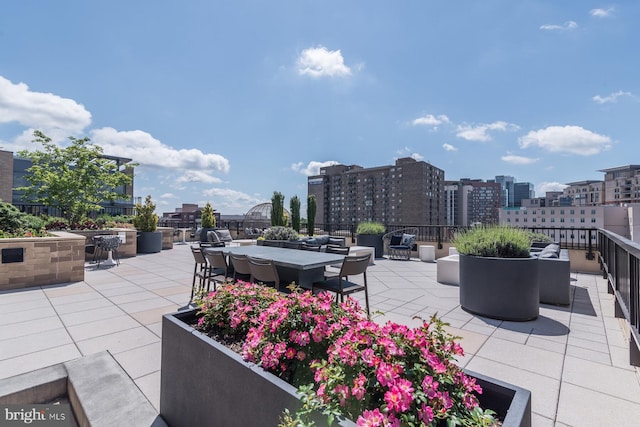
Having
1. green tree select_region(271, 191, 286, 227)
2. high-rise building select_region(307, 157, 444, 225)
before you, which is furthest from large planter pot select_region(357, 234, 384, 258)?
high-rise building select_region(307, 157, 444, 225)

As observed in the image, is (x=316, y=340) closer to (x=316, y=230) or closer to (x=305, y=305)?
(x=305, y=305)

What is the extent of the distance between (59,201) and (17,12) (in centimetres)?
649

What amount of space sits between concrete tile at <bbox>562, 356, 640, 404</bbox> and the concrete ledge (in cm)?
277

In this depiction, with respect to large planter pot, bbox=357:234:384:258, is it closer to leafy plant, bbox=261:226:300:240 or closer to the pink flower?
leafy plant, bbox=261:226:300:240

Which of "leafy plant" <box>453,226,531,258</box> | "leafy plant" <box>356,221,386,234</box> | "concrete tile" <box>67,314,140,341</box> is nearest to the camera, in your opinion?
"concrete tile" <box>67,314,140,341</box>

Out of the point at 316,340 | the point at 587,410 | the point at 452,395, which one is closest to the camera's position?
the point at 452,395

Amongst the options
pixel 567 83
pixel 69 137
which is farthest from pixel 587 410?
pixel 69 137

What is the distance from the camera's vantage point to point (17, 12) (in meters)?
5.41

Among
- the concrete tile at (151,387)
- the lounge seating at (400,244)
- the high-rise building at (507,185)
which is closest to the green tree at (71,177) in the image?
the lounge seating at (400,244)

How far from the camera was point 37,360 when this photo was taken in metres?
2.32

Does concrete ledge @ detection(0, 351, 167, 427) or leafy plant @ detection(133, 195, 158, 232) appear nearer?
concrete ledge @ detection(0, 351, 167, 427)

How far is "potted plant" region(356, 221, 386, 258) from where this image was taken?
8.62 m

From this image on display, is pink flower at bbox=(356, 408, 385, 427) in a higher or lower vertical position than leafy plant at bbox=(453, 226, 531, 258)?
lower

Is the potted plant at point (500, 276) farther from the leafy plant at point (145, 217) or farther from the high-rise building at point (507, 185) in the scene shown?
the high-rise building at point (507, 185)
